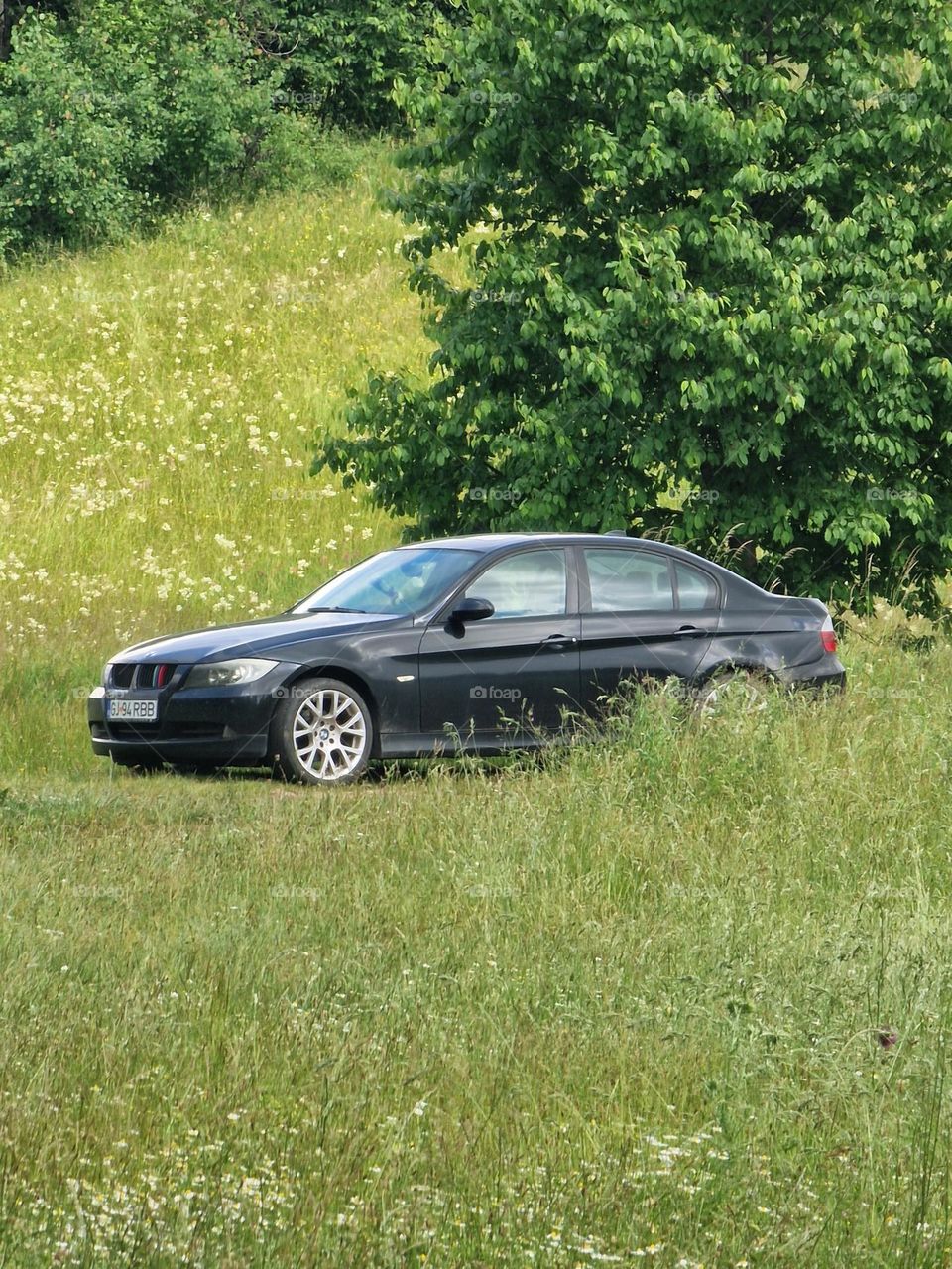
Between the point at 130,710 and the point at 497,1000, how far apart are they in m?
6.15

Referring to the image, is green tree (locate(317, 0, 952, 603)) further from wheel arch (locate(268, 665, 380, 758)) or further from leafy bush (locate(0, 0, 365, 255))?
leafy bush (locate(0, 0, 365, 255))

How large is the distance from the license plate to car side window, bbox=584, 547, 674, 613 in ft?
9.94

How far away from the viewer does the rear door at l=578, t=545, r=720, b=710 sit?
39.1ft

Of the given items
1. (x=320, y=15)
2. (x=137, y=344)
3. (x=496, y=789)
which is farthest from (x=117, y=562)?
(x=320, y=15)

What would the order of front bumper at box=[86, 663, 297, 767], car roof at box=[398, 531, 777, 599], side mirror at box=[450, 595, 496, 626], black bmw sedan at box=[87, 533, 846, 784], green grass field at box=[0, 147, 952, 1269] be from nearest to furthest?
green grass field at box=[0, 147, 952, 1269] → front bumper at box=[86, 663, 297, 767] → black bmw sedan at box=[87, 533, 846, 784] → side mirror at box=[450, 595, 496, 626] → car roof at box=[398, 531, 777, 599]

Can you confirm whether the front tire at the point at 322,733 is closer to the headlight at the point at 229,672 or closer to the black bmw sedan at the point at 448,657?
the black bmw sedan at the point at 448,657

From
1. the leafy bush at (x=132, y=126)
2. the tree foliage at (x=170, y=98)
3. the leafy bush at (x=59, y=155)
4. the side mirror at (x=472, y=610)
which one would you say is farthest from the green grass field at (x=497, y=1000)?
the tree foliage at (x=170, y=98)

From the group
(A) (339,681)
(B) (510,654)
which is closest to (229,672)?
(A) (339,681)

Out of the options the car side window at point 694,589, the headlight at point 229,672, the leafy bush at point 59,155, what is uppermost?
the leafy bush at point 59,155

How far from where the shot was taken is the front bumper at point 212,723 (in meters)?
10.9

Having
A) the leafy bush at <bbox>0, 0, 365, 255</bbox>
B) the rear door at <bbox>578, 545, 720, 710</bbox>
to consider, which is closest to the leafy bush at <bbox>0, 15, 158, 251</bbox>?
the leafy bush at <bbox>0, 0, 365, 255</bbox>

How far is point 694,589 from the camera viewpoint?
40.8ft

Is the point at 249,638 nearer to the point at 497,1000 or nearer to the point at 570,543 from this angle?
the point at 570,543

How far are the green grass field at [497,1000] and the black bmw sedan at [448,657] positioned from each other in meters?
0.37
